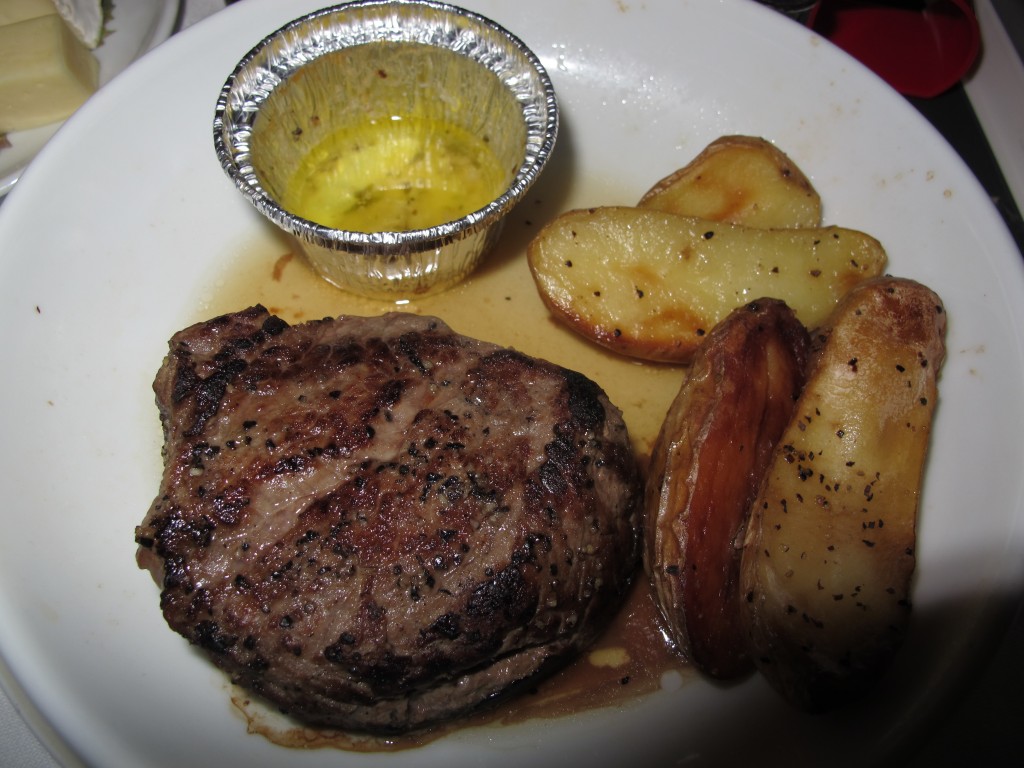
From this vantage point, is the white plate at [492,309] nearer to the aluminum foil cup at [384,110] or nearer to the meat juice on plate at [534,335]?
the meat juice on plate at [534,335]

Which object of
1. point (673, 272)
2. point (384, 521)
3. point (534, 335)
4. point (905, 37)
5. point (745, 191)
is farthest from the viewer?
point (905, 37)

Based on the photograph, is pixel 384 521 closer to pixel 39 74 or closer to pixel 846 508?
pixel 846 508

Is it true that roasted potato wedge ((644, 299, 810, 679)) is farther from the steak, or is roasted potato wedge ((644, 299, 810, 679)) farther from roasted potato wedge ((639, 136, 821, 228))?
roasted potato wedge ((639, 136, 821, 228))

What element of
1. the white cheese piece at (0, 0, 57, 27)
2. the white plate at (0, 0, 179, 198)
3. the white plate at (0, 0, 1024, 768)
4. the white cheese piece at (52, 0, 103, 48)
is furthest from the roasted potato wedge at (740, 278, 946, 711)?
the white cheese piece at (0, 0, 57, 27)

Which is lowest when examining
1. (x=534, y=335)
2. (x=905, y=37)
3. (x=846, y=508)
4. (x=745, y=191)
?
(x=534, y=335)

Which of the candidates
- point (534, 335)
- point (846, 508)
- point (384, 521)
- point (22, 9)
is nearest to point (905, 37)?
point (534, 335)

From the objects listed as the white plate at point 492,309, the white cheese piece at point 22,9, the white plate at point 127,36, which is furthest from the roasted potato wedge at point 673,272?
the white cheese piece at point 22,9
